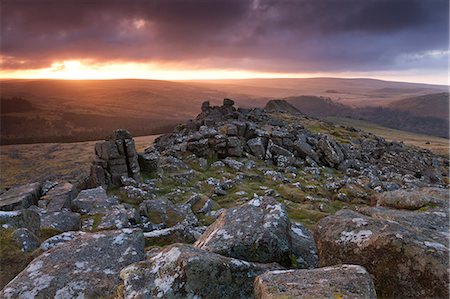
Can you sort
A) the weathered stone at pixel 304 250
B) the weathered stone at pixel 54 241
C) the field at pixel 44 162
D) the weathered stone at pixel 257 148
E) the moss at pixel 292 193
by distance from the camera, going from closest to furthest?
the weathered stone at pixel 304 250 < the weathered stone at pixel 54 241 < the moss at pixel 292 193 < the weathered stone at pixel 257 148 < the field at pixel 44 162

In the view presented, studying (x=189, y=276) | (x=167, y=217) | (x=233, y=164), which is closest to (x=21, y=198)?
(x=167, y=217)

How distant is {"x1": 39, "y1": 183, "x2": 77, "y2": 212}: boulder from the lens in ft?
68.6

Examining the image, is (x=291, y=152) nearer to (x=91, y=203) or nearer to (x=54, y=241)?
(x=91, y=203)

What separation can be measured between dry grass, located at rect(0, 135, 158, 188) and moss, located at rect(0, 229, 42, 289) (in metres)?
67.3

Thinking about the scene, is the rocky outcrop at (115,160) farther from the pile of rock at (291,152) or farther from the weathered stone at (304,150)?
the weathered stone at (304,150)

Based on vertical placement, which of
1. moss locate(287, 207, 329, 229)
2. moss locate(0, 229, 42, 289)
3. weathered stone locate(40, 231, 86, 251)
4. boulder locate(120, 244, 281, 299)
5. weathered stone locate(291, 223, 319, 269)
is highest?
boulder locate(120, 244, 281, 299)

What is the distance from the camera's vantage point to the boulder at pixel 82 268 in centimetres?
829

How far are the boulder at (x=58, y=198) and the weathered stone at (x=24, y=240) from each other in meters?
7.27

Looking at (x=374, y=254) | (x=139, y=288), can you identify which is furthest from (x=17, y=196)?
(x=374, y=254)

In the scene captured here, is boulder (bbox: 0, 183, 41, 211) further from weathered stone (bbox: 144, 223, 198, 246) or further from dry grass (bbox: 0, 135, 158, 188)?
dry grass (bbox: 0, 135, 158, 188)

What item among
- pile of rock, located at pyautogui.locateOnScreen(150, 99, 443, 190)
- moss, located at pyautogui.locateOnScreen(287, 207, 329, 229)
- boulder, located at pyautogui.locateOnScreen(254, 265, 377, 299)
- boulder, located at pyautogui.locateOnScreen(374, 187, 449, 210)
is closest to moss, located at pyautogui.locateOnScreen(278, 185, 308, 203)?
moss, located at pyautogui.locateOnScreen(287, 207, 329, 229)

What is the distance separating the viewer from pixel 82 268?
9047 millimetres

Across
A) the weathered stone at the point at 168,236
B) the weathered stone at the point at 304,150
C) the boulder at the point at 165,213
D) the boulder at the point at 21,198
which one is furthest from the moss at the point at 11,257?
the weathered stone at the point at 304,150

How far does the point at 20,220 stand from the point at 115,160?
63.0ft
